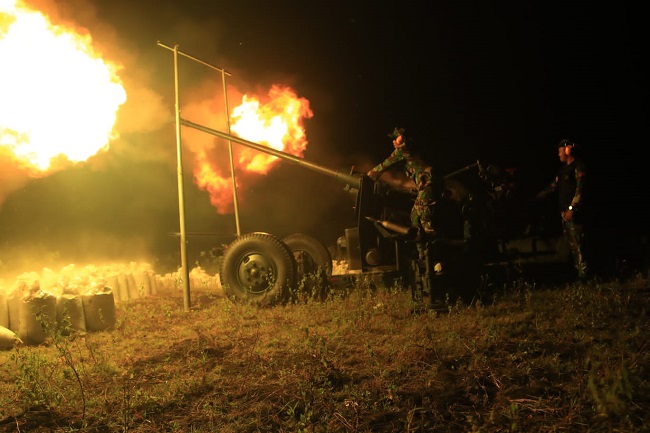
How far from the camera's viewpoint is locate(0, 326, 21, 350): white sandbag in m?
5.21

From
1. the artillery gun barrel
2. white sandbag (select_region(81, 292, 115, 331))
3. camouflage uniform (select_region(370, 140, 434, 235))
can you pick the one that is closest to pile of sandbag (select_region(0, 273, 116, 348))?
white sandbag (select_region(81, 292, 115, 331))

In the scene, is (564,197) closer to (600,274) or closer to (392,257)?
(600,274)

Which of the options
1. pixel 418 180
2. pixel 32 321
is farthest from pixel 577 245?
pixel 32 321

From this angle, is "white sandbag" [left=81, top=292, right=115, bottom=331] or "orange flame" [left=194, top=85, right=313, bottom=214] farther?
"orange flame" [left=194, top=85, right=313, bottom=214]

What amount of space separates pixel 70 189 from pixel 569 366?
14494mm

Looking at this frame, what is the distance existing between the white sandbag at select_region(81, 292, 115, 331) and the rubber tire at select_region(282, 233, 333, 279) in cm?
306

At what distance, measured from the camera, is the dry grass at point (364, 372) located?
305 cm

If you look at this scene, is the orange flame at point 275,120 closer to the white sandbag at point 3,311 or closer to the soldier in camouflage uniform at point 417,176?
the soldier in camouflage uniform at point 417,176

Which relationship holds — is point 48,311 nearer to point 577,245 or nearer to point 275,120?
point 275,120

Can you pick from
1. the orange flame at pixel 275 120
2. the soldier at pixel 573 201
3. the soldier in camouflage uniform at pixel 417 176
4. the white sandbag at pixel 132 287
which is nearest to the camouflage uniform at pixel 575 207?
the soldier at pixel 573 201

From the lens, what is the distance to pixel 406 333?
191 inches

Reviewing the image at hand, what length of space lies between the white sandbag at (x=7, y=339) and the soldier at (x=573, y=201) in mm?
7462

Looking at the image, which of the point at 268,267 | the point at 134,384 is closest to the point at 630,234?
the point at 268,267

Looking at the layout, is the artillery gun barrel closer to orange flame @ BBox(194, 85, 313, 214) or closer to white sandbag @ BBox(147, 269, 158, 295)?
orange flame @ BBox(194, 85, 313, 214)
